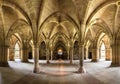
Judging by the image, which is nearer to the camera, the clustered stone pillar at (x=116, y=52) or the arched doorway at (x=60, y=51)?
the clustered stone pillar at (x=116, y=52)

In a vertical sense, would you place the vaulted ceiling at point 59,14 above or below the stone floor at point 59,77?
above

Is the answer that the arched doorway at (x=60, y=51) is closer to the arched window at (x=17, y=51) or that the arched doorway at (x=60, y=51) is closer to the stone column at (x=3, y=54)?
the arched window at (x=17, y=51)

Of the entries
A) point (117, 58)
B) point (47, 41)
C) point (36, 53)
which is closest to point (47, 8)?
point (36, 53)

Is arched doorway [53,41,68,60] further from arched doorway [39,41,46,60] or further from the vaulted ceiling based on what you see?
the vaulted ceiling

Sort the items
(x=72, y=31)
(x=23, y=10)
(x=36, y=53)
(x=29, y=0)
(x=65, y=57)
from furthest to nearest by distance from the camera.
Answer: (x=65, y=57) → (x=72, y=31) → (x=36, y=53) → (x=23, y=10) → (x=29, y=0)

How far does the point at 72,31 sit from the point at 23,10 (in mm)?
11991

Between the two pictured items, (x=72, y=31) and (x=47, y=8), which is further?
(x=72, y=31)

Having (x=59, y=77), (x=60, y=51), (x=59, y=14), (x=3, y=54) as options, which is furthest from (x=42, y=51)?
(x=59, y=77)

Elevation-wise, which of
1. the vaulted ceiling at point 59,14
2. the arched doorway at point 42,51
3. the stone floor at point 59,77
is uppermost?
the vaulted ceiling at point 59,14

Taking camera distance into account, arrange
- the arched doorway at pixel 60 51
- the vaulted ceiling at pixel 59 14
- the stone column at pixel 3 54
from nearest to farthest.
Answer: the vaulted ceiling at pixel 59 14 < the stone column at pixel 3 54 < the arched doorway at pixel 60 51

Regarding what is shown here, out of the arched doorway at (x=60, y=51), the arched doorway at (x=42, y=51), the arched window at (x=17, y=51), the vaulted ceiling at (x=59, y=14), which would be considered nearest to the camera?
the vaulted ceiling at (x=59, y=14)

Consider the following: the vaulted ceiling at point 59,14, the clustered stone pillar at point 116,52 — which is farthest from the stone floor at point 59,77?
the clustered stone pillar at point 116,52

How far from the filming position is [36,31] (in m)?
16.9

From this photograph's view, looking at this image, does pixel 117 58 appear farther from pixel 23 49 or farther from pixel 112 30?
pixel 23 49
